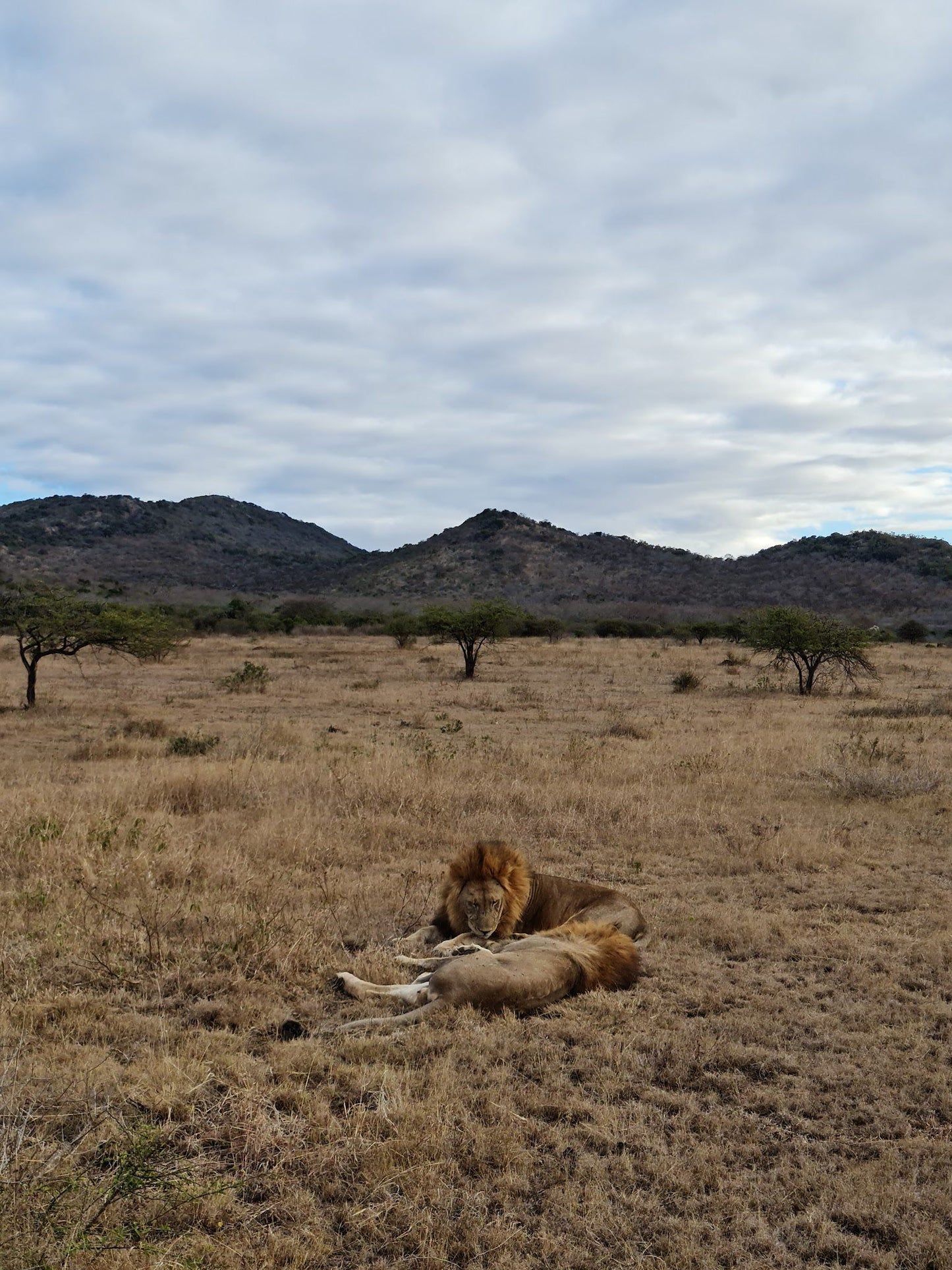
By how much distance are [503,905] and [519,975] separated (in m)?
1.01

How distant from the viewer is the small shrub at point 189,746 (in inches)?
519

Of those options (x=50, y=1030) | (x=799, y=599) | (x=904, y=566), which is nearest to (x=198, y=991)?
(x=50, y=1030)

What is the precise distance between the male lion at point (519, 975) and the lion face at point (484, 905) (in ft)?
0.75

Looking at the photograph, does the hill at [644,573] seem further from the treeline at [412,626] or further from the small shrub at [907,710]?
the small shrub at [907,710]

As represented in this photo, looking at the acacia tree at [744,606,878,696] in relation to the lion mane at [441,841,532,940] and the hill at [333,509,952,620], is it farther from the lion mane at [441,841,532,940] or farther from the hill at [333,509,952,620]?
the hill at [333,509,952,620]

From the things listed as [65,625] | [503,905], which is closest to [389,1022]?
[503,905]

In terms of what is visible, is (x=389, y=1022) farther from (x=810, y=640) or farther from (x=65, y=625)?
(x=810, y=640)

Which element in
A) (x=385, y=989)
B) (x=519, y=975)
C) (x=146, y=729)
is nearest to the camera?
(x=519, y=975)

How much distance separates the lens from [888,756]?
41.8 feet

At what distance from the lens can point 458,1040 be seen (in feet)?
13.9

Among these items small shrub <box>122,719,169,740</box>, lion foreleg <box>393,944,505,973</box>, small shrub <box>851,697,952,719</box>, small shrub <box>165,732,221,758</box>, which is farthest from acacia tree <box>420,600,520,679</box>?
lion foreleg <box>393,944,505,973</box>

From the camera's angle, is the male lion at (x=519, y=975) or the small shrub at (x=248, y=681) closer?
the male lion at (x=519, y=975)

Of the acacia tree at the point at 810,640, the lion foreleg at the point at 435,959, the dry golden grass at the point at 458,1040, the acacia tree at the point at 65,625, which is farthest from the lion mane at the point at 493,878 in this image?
the acacia tree at the point at 810,640

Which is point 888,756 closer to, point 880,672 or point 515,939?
point 515,939
